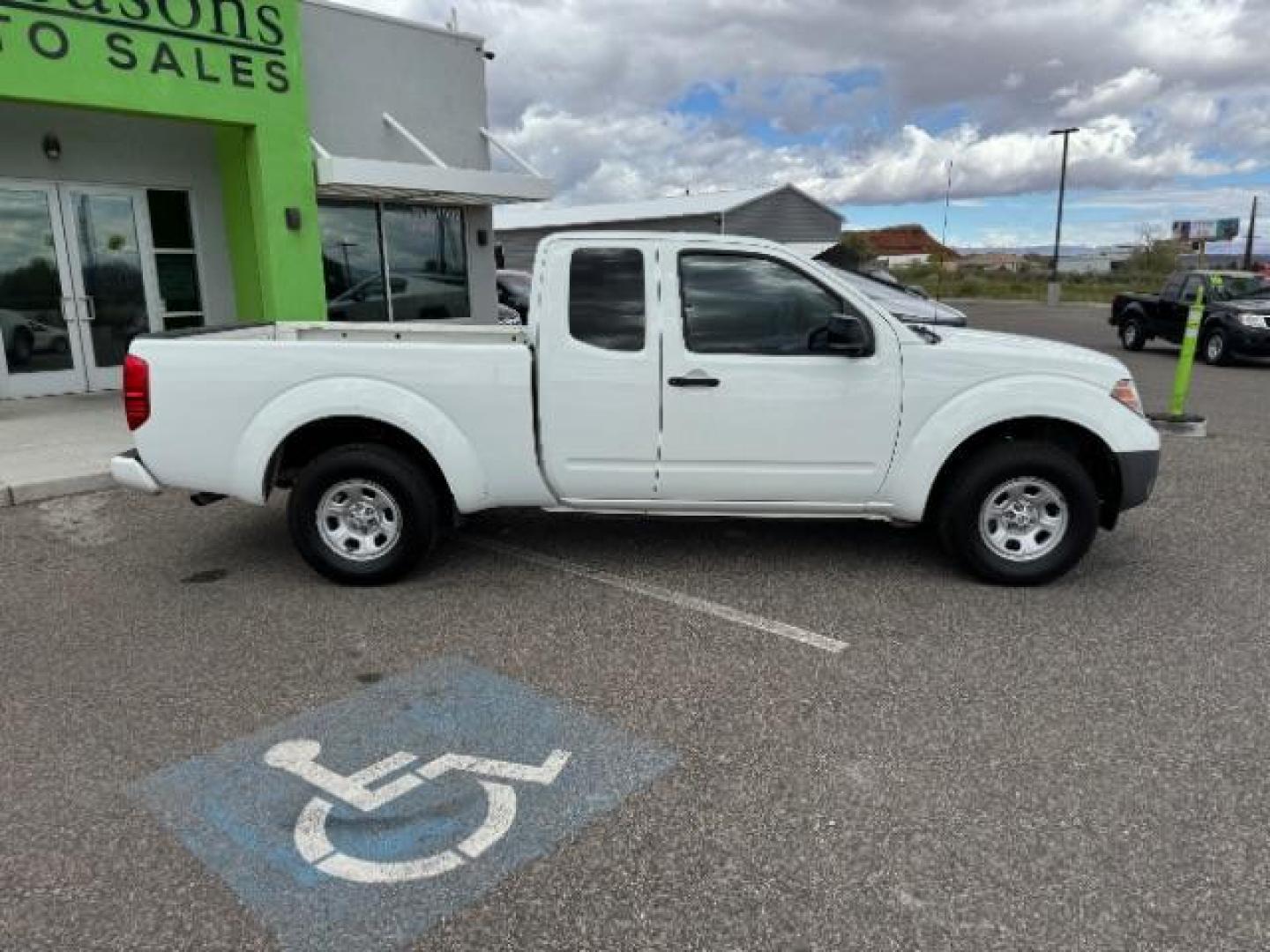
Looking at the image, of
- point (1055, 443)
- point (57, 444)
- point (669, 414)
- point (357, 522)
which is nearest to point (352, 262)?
point (57, 444)

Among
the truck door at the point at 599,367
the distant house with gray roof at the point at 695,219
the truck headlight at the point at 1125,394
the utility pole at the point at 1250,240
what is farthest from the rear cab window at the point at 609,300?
the utility pole at the point at 1250,240

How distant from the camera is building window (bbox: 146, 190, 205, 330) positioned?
11336 mm

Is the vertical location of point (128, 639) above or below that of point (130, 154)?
below

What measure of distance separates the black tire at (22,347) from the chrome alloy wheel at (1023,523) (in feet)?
34.9

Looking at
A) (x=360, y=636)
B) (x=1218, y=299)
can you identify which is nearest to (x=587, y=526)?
(x=360, y=636)

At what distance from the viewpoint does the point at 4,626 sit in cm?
445

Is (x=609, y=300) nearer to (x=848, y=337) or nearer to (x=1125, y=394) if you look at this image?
(x=848, y=337)

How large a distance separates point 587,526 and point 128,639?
282cm

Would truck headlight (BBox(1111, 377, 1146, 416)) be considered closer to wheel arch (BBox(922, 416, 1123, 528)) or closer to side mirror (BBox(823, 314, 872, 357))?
wheel arch (BBox(922, 416, 1123, 528))

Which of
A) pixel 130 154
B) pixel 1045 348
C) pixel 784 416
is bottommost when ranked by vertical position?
pixel 784 416

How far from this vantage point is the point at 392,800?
298 cm

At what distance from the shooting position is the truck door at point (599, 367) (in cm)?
478

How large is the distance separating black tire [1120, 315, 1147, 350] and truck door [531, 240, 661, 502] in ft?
57.3

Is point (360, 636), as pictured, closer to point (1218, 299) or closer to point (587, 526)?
point (587, 526)
